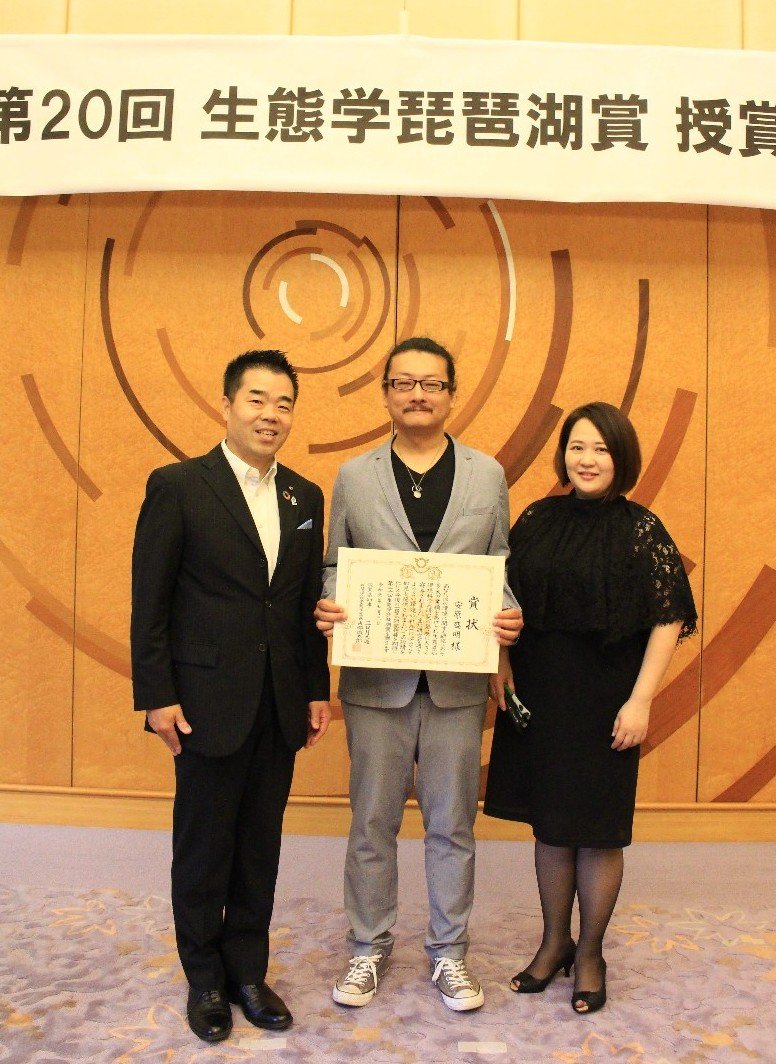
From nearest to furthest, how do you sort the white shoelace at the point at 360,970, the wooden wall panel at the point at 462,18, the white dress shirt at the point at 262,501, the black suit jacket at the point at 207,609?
1. the black suit jacket at the point at 207,609
2. the white dress shirt at the point at 262,501
3. the white shoelace at the point at 360,970
4. the wooden wall panel at the point at 462,18

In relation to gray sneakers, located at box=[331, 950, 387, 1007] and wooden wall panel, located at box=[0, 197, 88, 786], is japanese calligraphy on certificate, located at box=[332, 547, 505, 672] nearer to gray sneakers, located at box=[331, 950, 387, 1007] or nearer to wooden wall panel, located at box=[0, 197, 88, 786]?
gray sneakers, located at box=[331, 950, 387, 1007]

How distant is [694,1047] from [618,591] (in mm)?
1036

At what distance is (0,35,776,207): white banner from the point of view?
268cm

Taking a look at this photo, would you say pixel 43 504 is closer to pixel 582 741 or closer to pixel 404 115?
Result: pixel 404 115

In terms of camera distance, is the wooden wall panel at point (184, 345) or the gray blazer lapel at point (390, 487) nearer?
the gray blazer lapel at point (390, 487)

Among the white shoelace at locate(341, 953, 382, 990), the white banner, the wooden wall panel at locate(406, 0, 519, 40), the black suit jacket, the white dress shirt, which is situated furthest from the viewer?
the wooden wall panel at locate(406, 0, 519, 40)

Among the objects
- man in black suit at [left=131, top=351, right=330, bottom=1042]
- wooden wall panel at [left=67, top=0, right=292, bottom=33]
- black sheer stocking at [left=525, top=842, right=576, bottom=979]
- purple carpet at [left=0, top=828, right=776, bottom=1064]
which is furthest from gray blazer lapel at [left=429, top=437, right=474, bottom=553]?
wooden wall panel at [left=67, top=0, right=292, bottom=33]

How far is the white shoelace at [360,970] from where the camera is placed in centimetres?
200

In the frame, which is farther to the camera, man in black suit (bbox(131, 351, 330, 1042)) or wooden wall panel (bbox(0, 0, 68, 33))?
wooden wall panel (bbox(0, 0, 68, 33))

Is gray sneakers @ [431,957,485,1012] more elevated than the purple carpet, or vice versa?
gray sneakers @ [431,957,485,1012]

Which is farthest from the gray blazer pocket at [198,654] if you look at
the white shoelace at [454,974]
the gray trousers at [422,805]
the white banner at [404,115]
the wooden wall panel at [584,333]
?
the white banner at [404,115]

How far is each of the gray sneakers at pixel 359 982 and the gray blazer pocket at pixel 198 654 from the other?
86 centimetres

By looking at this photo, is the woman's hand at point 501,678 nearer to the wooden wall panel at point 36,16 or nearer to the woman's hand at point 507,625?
the woman's hand at point 507,625

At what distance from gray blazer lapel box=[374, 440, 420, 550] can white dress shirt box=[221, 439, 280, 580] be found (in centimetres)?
26
